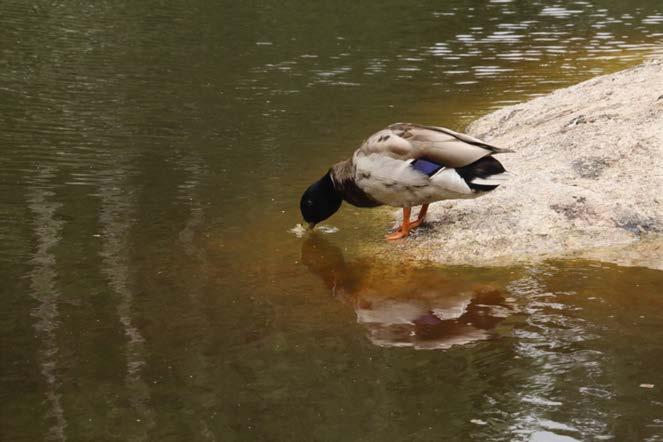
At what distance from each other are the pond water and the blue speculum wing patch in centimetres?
82

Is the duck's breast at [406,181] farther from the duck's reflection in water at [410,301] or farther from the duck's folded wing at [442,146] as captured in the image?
the duck's reflection in water at [410,301]

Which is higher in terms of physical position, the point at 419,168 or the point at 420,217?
the point at 419,168

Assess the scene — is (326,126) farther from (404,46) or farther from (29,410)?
(29,410)

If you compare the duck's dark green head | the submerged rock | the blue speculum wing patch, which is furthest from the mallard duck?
the submerged rock

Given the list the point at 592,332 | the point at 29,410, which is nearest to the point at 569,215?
the point at 592,332

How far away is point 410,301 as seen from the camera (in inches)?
294

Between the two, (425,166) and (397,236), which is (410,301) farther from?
(397,236)

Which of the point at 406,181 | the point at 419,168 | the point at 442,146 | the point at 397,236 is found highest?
the point at 442,146

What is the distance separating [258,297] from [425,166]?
1.83m

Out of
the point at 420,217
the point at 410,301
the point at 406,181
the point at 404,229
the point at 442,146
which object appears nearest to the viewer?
the point at 410,301

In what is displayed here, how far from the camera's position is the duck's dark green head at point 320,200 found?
9164 millimetres

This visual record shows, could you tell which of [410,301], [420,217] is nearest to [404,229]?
[420,217]

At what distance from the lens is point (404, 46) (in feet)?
68.1

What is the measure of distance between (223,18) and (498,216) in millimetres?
16466
